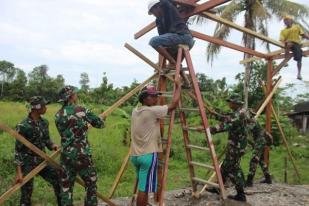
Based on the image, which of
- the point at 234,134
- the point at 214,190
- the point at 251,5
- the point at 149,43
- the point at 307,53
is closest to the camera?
the point at 149,43

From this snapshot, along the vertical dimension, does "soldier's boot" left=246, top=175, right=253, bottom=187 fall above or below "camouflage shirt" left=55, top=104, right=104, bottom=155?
below

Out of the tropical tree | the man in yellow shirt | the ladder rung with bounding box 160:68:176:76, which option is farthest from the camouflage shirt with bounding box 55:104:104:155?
the tropical tree

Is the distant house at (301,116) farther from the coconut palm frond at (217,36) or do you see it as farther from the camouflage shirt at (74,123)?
the camouflage shirt at (74,123)

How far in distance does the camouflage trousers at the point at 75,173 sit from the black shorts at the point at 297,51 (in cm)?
486

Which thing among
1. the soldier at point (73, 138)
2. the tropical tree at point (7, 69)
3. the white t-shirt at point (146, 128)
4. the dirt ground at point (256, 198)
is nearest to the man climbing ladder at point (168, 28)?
the white t-shirt at point (146, 128)

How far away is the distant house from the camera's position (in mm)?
27109

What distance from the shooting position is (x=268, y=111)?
28.5ft

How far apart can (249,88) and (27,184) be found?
16571mm

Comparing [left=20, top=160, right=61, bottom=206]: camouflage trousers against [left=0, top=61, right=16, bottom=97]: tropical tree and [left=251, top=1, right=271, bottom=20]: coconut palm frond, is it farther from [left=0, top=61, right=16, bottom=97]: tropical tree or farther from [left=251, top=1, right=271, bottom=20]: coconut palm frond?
[left=0, top=61, right=16, bottom=97]: tropical tree

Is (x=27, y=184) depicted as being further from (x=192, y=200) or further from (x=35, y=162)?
(x=192, y=200)

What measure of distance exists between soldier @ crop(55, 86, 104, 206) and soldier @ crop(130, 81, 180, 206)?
1.67ft

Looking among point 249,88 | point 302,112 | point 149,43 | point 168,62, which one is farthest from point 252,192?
point 302,112

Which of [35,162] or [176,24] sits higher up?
[176,24]

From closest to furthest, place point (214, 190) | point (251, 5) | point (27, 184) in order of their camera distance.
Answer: point (27, 184)
point (214, 190)
point (251, 5)
